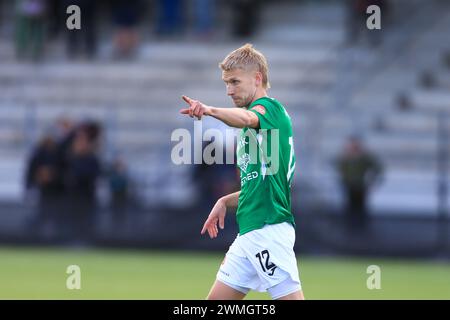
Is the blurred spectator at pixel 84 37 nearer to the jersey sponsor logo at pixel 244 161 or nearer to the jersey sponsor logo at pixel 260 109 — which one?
the jersey sponsor logo at pixel 244 161

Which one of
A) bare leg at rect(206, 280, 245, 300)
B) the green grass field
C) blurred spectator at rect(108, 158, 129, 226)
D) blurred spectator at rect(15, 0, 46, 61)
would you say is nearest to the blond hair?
bare leg at rect(206, 280, 245, 300)

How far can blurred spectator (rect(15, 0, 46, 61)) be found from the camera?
24.4 metres

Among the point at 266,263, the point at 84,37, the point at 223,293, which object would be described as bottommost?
the point at 223,293

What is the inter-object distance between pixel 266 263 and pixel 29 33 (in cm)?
1751

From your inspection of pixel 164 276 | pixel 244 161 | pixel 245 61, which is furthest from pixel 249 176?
pixel 164 276

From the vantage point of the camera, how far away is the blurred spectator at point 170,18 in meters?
25.6

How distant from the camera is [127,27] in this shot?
24844 mm

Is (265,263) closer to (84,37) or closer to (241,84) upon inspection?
(241,84)

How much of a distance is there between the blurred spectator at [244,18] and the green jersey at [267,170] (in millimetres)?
16962

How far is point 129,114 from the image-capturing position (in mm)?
20625

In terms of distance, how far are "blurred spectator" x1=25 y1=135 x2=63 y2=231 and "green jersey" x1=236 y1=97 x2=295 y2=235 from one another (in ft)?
36.8

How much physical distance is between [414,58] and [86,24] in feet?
20.4
